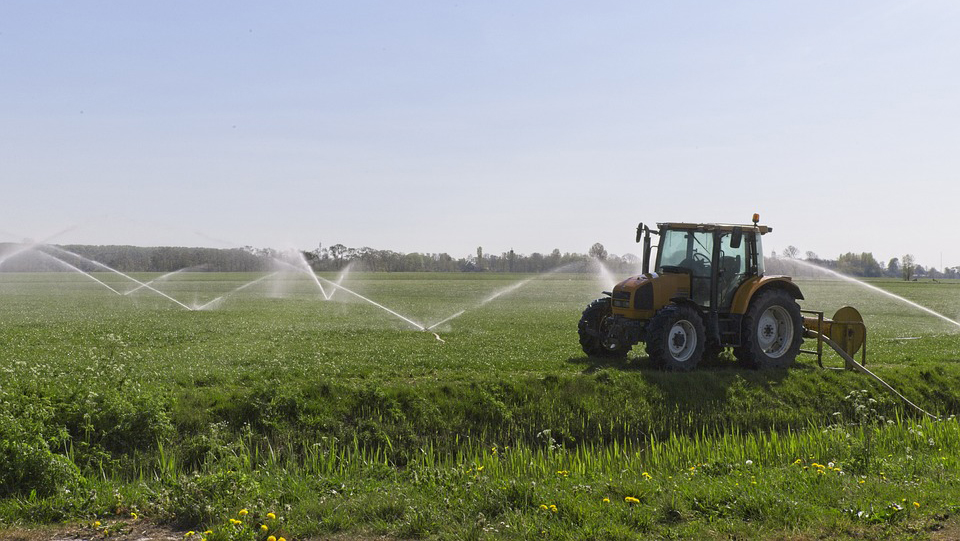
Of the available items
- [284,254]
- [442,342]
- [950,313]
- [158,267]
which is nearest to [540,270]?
[158,267]

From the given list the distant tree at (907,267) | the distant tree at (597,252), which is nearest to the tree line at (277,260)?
the distant tree at (597,252)

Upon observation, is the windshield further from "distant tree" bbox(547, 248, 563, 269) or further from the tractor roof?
"distant tree" bbox(547, 248, 563, 269)

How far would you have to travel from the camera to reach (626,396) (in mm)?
14562

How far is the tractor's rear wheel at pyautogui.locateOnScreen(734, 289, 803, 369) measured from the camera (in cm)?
1650

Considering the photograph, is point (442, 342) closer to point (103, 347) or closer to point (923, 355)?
point (103, 347)

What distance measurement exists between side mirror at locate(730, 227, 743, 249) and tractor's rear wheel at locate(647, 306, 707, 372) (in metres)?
1.61

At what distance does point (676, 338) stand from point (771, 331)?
Result: 284cm

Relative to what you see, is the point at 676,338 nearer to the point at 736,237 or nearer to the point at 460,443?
the point at 736,237

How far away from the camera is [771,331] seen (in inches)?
684

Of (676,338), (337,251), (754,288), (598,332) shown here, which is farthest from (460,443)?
(337,251)

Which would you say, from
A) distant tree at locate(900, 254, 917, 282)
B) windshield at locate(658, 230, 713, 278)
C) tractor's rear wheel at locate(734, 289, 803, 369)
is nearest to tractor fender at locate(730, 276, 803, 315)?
tractor's rear wheel at locate(734, 289, 803, 369)

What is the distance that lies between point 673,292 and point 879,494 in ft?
27.7

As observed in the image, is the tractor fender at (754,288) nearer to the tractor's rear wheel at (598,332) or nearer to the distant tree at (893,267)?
the tractor's rear wheel at (598,332)

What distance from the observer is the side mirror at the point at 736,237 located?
15702 mm
